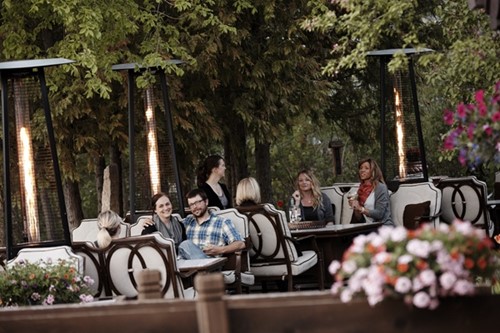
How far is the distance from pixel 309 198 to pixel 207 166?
1442mm

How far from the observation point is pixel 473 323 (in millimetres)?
6332

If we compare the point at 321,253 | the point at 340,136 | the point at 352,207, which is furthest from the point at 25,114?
the point at 340,136

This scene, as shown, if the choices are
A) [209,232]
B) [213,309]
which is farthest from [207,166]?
[213,309]

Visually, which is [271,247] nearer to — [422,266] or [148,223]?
[148,223]

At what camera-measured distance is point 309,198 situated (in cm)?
1725

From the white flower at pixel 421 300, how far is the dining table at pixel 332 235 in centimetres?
978

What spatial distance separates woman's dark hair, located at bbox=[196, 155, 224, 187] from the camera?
1650 centimetres

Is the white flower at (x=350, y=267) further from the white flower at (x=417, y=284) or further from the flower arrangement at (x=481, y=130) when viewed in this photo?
the flower arrangement at (x=481, y=130)

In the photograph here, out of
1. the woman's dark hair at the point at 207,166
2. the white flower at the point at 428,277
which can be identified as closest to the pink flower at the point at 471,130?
the white flower at the point at 428,277

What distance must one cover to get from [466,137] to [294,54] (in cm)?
1692

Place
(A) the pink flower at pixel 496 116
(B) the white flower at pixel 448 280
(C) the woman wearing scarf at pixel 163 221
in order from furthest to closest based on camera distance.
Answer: (C) the woman wearing scarf at pixel 163 221
(A) the pink flower at pixel 496 116
(B) the white flower at pixel 448 280

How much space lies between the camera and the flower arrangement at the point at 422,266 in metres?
6.20

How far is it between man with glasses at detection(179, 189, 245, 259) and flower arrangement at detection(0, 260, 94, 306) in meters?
2.90

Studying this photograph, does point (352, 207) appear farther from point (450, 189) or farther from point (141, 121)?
point (141, 121)
